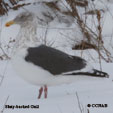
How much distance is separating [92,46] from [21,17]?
1.83m

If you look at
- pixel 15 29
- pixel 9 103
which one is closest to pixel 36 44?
pixel 9 103

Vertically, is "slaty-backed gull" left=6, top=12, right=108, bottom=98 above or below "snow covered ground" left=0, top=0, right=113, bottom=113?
above

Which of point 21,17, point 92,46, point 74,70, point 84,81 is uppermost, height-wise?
point 21,17

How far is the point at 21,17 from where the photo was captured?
3.75 m

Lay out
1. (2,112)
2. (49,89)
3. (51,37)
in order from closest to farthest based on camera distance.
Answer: (2,112)
(49,89)
(51,37)

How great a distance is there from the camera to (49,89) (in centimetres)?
372

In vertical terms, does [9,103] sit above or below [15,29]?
above

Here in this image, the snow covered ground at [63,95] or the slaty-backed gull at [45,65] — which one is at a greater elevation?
the slaty-backed gull at [45,65]

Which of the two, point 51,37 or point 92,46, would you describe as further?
point 51,37

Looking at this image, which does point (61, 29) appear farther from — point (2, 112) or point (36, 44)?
point (2, 112)

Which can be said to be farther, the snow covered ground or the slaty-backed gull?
the slaty-backed gull

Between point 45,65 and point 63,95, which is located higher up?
point 45,65

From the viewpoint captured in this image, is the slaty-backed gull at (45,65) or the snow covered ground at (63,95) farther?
the slaty-backed gull at (45,65)

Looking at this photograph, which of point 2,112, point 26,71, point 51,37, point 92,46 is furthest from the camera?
point 51,37
